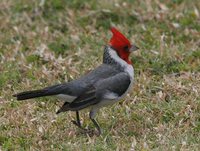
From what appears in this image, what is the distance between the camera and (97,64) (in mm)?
9453

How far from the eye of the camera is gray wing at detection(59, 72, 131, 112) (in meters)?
7.37

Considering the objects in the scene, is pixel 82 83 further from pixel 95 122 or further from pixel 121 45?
pixel 121 45

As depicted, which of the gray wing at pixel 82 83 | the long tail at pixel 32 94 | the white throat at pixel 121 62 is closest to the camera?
the long tail at pixel 32 94

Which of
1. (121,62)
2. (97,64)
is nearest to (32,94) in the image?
(121,62)

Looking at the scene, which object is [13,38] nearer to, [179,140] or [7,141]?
[7,141]

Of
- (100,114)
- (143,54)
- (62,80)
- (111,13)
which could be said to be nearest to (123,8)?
(111,13)

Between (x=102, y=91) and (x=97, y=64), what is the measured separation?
1.96m

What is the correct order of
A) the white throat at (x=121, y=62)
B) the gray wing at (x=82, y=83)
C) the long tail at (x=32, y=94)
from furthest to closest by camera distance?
the white throat at (x=121, y=62) → the gray wing at (x=82, y=83) → the long tail at (x=32, y=94)

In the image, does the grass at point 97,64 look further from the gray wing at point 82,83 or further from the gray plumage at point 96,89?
the gray wing at point 82,83

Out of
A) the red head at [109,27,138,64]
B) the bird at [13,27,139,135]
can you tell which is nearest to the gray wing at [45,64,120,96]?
the bird at [13,27,139,135]

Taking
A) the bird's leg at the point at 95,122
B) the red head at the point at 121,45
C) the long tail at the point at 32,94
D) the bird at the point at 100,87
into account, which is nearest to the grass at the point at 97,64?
the bird's leg at the point at 95,122

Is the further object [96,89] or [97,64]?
[97,64]

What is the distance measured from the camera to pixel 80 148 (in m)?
7.11

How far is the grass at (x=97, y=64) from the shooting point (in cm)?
748
